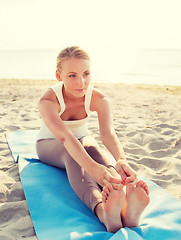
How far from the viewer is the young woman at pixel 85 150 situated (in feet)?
5.04

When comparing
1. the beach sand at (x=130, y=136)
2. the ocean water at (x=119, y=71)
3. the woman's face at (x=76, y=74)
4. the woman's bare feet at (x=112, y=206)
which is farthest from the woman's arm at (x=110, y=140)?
the ocean water at (x=119, y=71)

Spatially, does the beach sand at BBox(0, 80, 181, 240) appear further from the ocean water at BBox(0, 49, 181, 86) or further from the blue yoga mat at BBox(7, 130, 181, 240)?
the ocean water at BBox(0, 49, 181, 86)

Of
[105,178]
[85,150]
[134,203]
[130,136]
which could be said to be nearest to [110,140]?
[85,150]

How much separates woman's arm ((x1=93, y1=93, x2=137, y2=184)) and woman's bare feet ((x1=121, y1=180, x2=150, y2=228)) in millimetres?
53

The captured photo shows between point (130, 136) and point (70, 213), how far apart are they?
5.85ft

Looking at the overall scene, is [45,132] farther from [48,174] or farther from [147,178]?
[147,178]

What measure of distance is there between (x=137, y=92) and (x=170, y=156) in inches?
163

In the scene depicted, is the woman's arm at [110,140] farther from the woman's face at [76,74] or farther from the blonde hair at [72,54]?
the blonde hair at [72,54]

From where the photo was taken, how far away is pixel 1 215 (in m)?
1.77

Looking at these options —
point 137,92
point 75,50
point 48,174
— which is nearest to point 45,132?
point 48,174

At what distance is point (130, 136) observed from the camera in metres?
3.40

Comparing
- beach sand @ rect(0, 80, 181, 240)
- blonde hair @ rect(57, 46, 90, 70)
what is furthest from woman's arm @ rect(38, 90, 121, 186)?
beach sand @ rect(0, 80, 181, 240)

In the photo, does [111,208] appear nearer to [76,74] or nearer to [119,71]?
[76,74]

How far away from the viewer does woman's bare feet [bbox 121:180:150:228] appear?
60.3 inches
